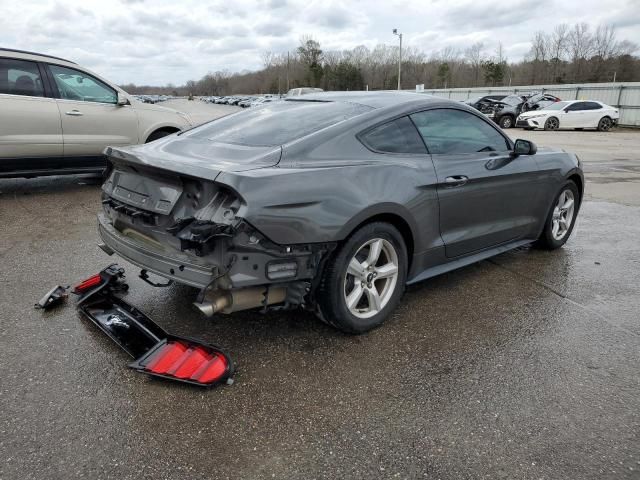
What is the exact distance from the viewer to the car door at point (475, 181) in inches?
145

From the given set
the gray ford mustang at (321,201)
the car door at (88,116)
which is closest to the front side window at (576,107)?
the car door at (88,116)

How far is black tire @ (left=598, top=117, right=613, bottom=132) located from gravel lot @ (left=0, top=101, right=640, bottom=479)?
894 inches

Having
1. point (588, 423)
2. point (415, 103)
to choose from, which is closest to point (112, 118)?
point (415, 103)

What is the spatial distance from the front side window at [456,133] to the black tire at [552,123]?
69.3 ft

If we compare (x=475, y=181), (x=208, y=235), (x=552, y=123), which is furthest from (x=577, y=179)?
(x=552, y=123)

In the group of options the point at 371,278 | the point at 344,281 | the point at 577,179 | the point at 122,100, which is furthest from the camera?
the point at 122,100

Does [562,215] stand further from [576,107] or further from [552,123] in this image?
[576,107]

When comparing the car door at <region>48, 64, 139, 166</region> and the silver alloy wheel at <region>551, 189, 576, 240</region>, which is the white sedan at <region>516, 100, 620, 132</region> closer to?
the silver alloy wheel at <region>551, 189, 576, 240</region>

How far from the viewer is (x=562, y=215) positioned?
17.1ft

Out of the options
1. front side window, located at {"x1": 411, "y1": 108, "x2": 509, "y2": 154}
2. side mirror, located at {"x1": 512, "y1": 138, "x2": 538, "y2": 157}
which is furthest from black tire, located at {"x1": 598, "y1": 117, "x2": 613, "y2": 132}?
front side window, located at {"x1": 411, "y1": 108, "x2": 509, "y2": 154}

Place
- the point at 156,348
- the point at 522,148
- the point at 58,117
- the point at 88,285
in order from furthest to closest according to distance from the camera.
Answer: the point at 58,117
the point at 522,148
the point at 88,285
the point at 156,348

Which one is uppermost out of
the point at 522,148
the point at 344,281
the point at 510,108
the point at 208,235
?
the point at 522,148

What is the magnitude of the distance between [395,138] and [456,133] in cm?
72

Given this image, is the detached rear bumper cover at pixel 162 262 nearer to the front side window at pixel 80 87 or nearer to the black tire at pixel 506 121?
the front side window at pixel 80 87
